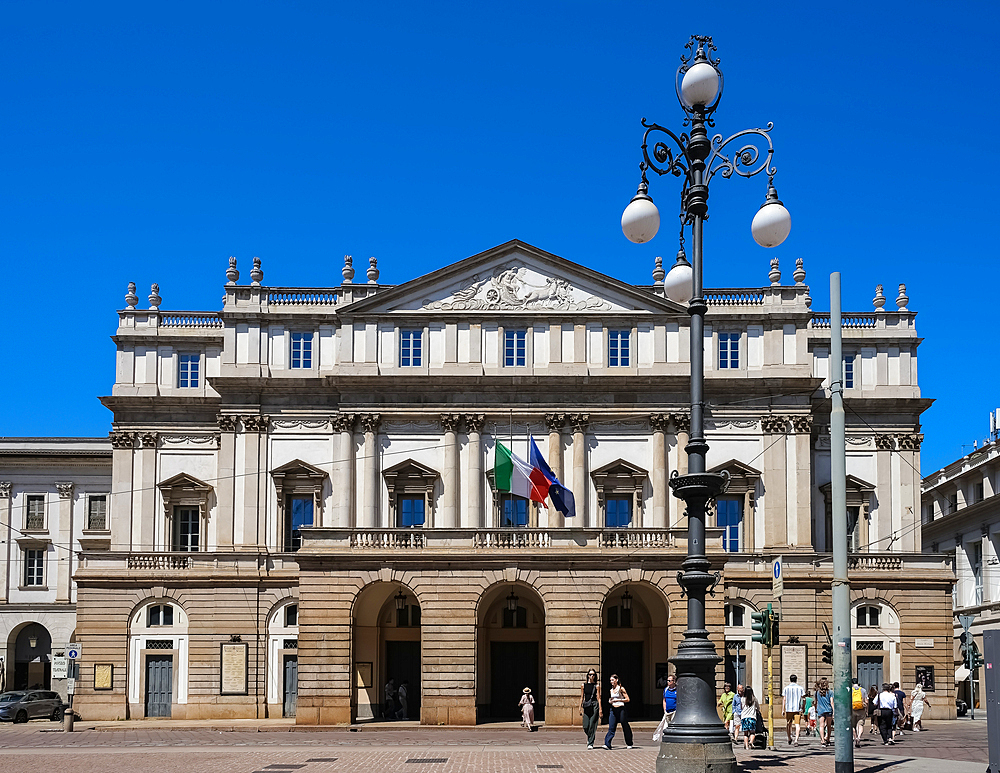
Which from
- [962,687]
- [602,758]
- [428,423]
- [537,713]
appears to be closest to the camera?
[602,758]

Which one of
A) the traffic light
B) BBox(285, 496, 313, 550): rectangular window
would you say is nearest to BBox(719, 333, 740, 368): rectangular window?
BBox(285, 496, 313, 550): rectangular window

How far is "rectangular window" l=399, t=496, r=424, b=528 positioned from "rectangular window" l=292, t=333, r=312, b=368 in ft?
25.2

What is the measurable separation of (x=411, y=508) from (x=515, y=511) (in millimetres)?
4548

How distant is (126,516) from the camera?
54.9m

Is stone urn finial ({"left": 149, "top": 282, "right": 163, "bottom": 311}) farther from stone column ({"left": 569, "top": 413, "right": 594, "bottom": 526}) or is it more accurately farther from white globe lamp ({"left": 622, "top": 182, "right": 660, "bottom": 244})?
white globe lamp ({"left": 622, "top": 182, "right": 660, "bottom": 244})

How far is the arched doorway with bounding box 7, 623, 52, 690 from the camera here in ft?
237

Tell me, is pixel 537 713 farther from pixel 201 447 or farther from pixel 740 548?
pixel 201 447

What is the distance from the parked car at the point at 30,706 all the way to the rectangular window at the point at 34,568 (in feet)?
42.7

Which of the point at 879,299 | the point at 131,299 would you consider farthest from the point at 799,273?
the point at 131,299

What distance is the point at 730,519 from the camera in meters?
54.4

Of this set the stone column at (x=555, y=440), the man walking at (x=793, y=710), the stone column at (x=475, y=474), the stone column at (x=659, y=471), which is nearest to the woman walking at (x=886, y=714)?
the man walking at (x=793, y=710)

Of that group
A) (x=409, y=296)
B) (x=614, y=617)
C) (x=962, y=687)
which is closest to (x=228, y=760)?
(x=614, y=617)

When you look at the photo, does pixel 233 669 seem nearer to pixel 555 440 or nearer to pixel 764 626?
pixel 555 440

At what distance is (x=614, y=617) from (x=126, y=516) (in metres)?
22.1
